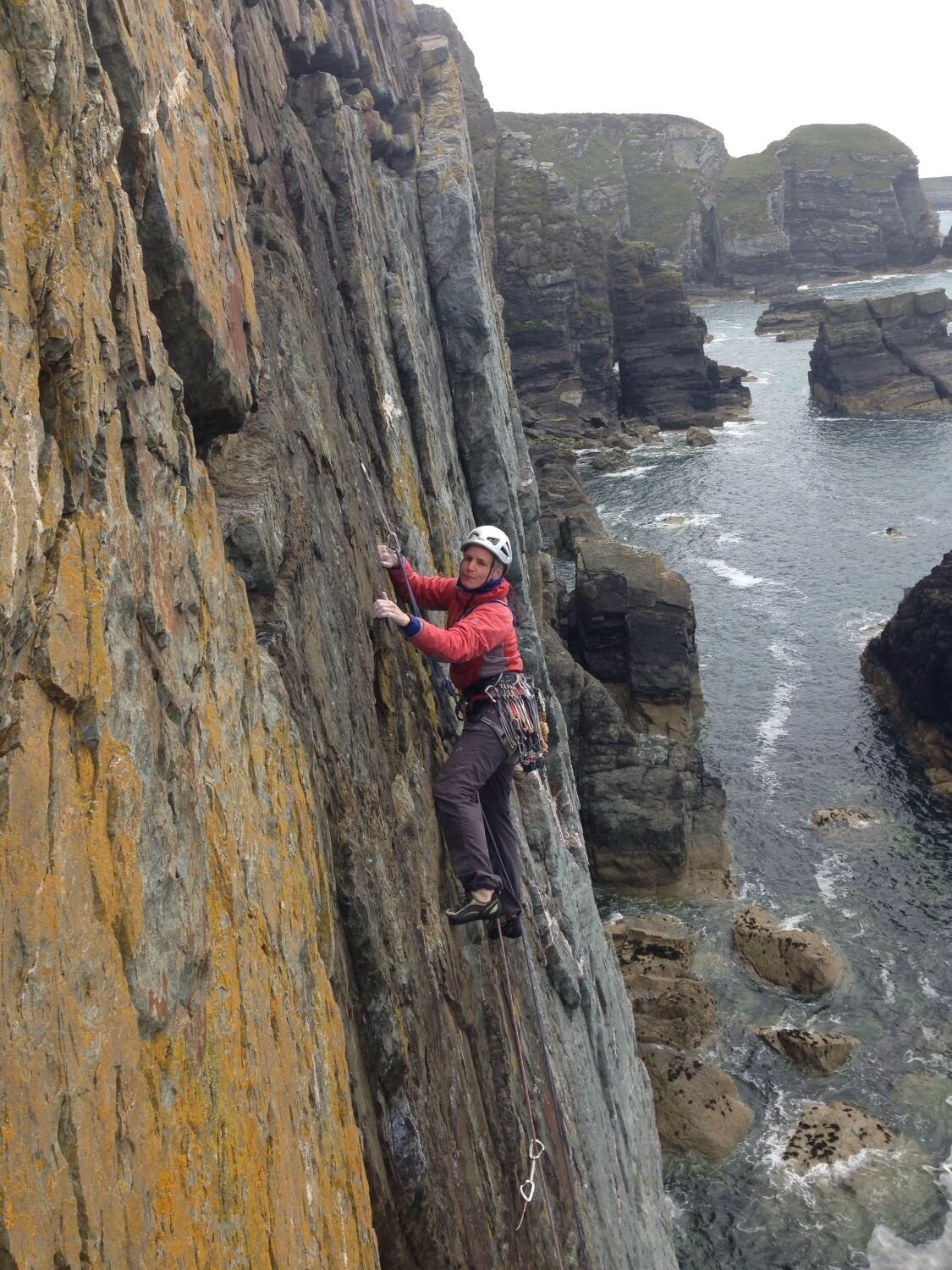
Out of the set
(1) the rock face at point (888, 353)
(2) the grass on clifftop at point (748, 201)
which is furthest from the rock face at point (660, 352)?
(2) the grass on clifftop at point (748, 201)

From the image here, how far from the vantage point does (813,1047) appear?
2591 cm

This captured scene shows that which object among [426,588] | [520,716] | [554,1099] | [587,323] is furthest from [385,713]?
[587,323]

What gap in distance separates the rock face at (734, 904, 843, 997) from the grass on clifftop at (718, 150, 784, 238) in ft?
583

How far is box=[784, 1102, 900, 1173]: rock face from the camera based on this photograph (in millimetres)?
23281

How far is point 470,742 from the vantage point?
370 inches

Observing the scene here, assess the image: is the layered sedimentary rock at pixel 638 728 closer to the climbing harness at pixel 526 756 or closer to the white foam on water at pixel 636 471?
the climbing harness at pixel 526 756

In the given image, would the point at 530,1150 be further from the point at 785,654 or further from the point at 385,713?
the point at 785,654

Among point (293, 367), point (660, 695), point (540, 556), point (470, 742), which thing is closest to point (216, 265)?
point (293, 367)

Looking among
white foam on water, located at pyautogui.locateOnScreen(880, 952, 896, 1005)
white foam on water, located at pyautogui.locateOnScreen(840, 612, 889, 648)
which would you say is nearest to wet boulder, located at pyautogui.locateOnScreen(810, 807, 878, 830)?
white foam on water, located at pyautogui.locateOnScreen(880, 952, 896, 1005)

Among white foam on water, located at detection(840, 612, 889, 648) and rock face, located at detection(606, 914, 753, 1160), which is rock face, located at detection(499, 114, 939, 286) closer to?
white foam on water, located at detection(840, 612, 889, 648)

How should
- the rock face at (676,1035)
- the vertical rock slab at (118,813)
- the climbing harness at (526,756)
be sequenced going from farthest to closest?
the rock face at (676,1035) < the climbing harness at (526,756) < the vertical rock slab at (118,813)

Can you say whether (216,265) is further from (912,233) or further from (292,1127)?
(912,233)

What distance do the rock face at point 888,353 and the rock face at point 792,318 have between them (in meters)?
41.1

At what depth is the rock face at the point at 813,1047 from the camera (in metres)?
25.9
